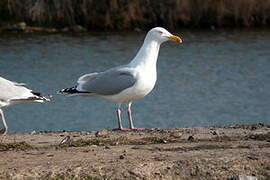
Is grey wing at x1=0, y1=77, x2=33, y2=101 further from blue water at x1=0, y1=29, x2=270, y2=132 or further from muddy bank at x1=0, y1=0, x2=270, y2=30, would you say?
muddy bank at x1=0, y1=0, x2=270, y2=30

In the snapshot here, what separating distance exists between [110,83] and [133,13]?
1787 cm

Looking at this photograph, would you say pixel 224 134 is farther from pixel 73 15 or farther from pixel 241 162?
pixel 73 15

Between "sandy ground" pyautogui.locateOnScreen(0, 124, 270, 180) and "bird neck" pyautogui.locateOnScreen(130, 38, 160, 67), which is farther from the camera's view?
"bird neck" pyautogui.locateOnScreen(130, 38, 160, 67)

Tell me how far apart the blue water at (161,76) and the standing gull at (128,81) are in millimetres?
4010

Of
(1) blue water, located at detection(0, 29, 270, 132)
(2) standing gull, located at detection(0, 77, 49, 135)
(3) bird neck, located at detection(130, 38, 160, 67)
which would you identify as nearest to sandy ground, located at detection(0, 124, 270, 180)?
(2) standing gull, located at detection(0, 77, 49, 135)

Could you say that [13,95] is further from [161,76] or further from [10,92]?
[161,76]

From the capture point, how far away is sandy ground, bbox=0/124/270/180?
7781 mm

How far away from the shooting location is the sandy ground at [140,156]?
25.5 ft

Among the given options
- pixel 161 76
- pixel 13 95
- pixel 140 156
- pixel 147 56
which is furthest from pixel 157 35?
pixel 161 76

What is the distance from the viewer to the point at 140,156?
27.1 ft

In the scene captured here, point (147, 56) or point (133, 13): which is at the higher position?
point (147, 56)

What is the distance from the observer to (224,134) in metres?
9.74

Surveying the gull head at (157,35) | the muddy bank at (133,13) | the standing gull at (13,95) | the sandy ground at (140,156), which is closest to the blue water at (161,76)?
the muddy bank at (133,13)

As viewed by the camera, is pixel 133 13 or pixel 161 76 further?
pixel 133 13
